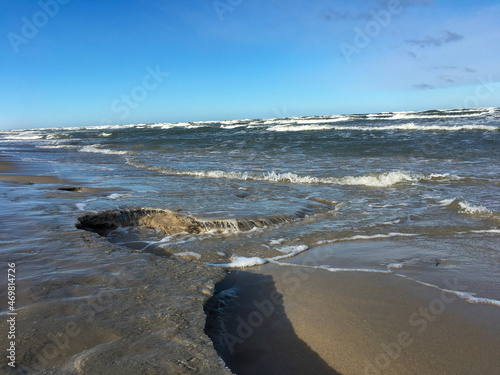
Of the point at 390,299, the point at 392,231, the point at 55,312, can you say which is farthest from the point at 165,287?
the point at 392,231

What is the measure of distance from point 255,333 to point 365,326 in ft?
2.57

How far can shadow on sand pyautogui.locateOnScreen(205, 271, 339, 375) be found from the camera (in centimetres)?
220

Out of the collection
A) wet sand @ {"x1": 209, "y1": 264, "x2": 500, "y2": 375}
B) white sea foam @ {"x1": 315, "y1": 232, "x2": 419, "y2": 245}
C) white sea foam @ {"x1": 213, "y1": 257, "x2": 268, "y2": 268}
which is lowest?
white sea foam @ {"x1": 315, "y1": 232, "x2": 419, "y2": 245}

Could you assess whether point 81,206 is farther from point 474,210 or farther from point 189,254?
point 474,210

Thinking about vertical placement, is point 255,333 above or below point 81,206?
below

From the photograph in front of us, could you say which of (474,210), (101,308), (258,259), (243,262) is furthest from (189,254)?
(474,210)

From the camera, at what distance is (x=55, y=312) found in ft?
7.67

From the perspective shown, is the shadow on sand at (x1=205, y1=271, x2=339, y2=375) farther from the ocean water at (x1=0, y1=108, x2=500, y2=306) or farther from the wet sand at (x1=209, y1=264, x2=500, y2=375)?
the ocean water at (x1=0, y1=108, x2=500, y2=306)

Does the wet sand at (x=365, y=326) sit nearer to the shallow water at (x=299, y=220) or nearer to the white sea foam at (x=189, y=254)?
the shallow water at (x=299, y=220)

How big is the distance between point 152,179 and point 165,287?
6.76 meters

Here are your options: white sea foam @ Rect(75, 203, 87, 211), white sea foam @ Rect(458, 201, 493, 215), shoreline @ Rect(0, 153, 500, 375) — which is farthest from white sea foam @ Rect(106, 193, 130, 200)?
white sea foam @ Rect(458, 201, 493, 215)

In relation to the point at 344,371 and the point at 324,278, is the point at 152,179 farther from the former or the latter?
the point at 344,371

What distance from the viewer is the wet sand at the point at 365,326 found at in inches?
87.5

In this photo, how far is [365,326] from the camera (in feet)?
8.52
